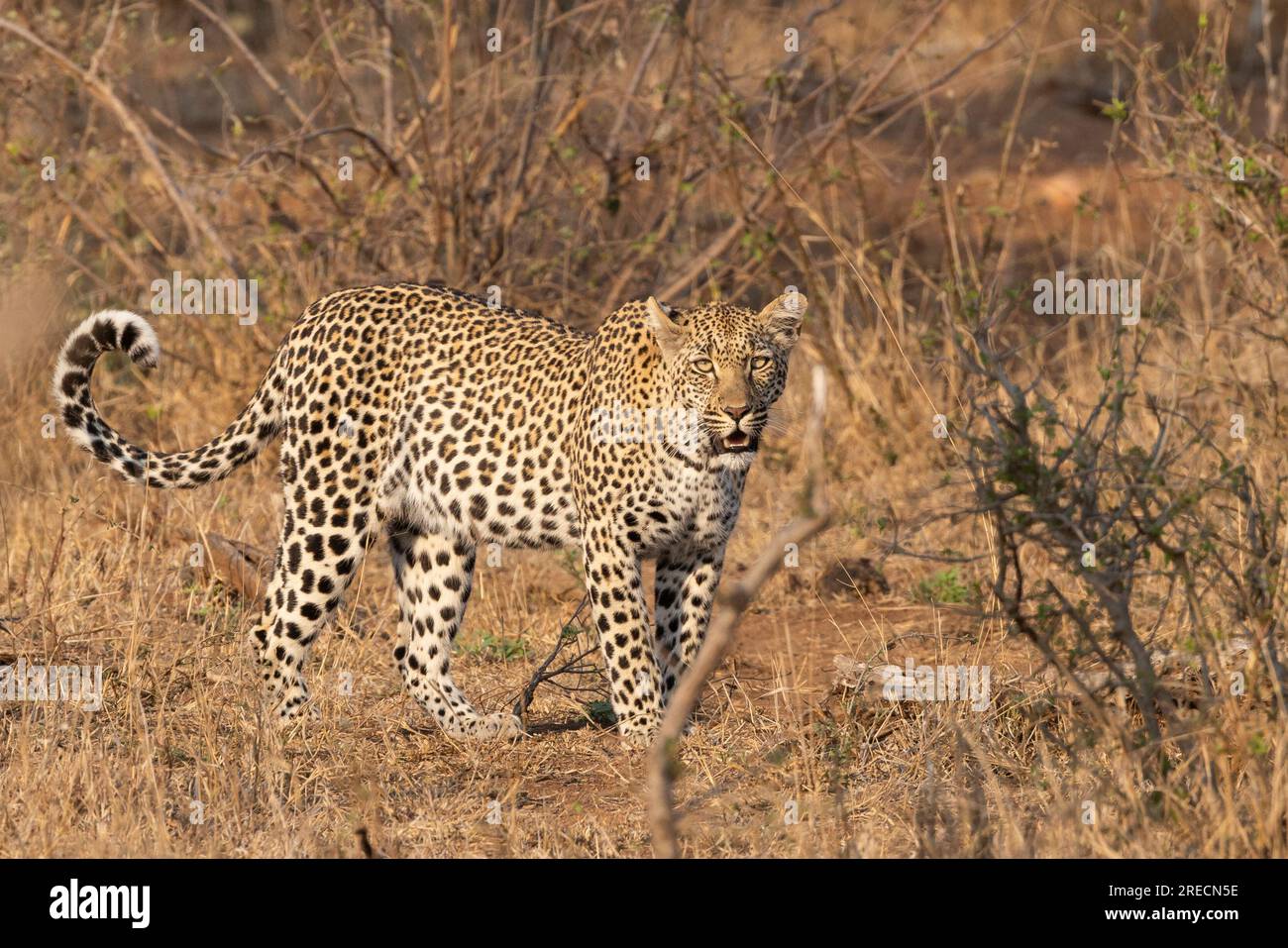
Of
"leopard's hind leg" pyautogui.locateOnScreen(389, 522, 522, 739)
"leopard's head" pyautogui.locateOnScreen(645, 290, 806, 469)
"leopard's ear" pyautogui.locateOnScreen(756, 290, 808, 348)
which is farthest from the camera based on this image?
"leopard's hind leg" pyautogui.locateOnScreen(389, 522, 522, 739)

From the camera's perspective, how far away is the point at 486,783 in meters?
6.52

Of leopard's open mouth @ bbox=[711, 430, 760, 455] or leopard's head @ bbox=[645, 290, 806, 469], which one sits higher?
leopard's head @ bbox=[645, 290, 806, 469]

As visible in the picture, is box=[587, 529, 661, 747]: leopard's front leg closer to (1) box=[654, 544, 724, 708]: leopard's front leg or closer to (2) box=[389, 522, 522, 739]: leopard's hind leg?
(1) box=[654, 544, 724, 708]: leopard's front leg

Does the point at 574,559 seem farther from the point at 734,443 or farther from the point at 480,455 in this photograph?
the point at 734,443

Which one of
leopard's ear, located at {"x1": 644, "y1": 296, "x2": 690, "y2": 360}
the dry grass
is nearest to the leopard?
leopard's ear, located at {"x1": 644, "y1": 296, "x2": 690, "y2": 360}

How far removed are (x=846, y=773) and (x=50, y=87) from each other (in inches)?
296

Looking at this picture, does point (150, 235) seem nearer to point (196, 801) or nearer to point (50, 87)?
point (50, 87)

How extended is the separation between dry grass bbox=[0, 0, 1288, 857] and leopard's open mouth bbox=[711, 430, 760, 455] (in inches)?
16.9

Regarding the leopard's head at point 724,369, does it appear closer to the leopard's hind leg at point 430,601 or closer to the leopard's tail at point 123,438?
the leopard's hind leg at point 430,601

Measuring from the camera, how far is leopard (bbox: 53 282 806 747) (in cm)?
688

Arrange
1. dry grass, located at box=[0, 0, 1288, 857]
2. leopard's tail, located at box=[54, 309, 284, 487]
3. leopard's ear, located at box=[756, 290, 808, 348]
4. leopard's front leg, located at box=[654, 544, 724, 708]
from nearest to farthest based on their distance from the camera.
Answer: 1. dry grass, located at box=[0, 0, 1288, 857]
2. leopard's tail, located at box=[54, 309, 284, 487]
3. leopard's ear, located at box=[756, 290, 808, 348]
4. leopard's front leg, located at box=[654, 544, 724, 708]

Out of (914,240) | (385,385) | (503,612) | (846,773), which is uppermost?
(914,240)

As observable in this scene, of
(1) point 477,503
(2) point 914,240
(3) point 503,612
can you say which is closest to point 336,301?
(1) point 477,503

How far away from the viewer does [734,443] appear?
6.77 metres
